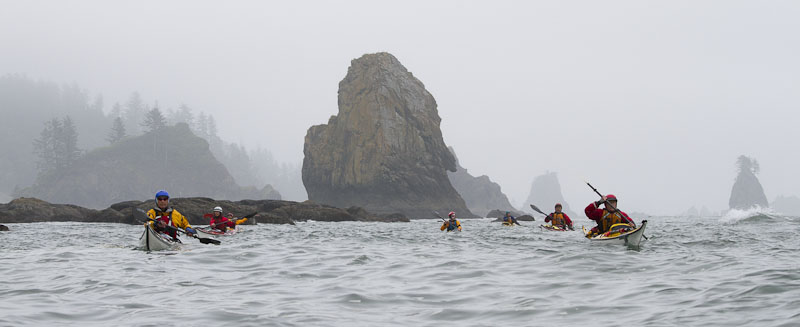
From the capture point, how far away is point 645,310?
7.23 meters

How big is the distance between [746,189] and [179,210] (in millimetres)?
188969

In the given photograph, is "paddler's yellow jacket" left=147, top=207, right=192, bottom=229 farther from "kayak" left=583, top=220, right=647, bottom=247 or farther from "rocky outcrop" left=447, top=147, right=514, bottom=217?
"rocky outcrop" left=447, top=147, right=514, bottom=217

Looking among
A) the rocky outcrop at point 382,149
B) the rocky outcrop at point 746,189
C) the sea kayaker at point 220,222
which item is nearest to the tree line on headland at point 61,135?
the rocky outcrop at point 382,149

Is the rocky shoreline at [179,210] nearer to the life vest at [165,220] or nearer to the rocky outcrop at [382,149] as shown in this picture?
the life vest at [165,220]

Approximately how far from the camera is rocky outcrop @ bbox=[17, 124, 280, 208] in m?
111

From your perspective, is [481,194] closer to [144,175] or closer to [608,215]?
[144,175]

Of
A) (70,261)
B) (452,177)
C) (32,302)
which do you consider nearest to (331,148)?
(452,177)

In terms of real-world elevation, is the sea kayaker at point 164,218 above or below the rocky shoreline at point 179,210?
below

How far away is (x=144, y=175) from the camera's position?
11831 cm

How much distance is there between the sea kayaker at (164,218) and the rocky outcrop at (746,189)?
193 metres

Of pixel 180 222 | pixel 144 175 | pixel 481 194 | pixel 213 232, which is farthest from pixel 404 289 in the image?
pixel 144 175

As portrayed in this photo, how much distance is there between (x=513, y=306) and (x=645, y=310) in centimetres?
163

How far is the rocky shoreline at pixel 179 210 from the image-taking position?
36938mm

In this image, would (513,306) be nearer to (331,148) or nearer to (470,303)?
(470,303)
